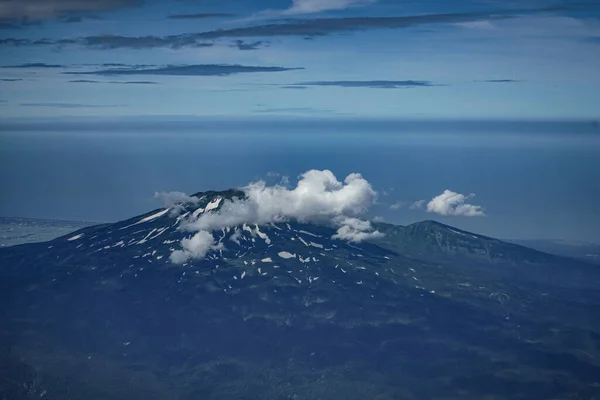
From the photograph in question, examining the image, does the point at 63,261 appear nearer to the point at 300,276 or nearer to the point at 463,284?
the point at 300,276

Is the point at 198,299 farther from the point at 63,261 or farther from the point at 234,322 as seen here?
the point at 63,261

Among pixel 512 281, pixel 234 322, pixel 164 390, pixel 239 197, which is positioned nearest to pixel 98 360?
pixel 164 390

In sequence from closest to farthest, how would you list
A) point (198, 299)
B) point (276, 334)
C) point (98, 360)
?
point (98, 360), point (276, 334), point (198, 299)

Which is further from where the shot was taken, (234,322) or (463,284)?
(463,284)

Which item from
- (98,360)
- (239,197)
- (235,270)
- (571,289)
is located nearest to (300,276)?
(235,270)

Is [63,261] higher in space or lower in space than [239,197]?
lower

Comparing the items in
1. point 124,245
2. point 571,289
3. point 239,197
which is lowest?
point 571,289

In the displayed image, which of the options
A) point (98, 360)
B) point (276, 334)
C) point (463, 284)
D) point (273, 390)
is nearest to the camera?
point (273, 390)
